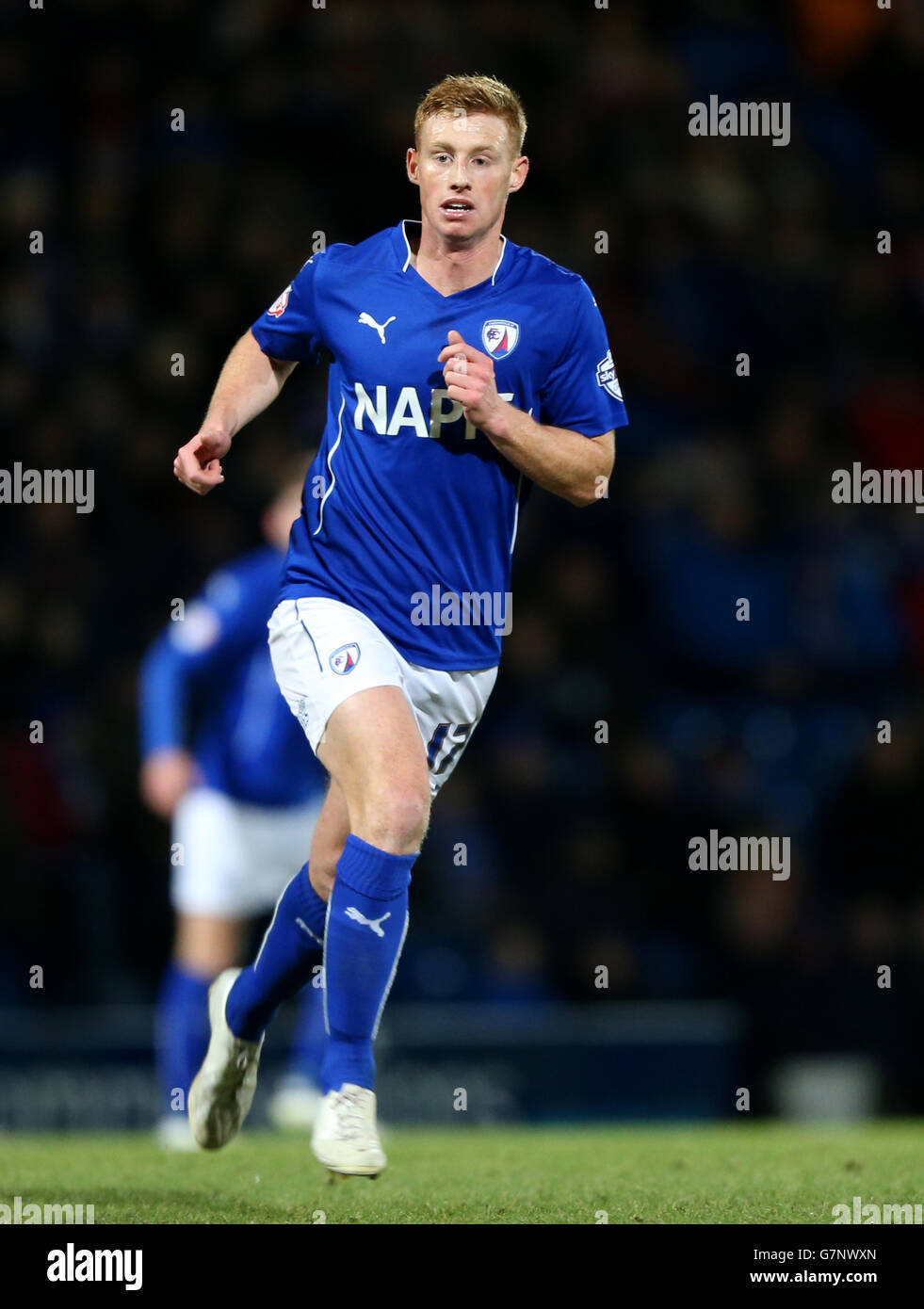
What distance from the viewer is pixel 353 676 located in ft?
16.4

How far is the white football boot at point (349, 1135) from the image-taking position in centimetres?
467

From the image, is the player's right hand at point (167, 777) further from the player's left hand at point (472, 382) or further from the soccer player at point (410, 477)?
the player's left hand at point (472, 382)

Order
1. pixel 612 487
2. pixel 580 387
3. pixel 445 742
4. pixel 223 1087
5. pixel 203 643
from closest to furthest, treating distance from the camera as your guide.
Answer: pixel 580 387, pixel 445 742, pixel 223 1087, pixel 203 643, pixel 612 487

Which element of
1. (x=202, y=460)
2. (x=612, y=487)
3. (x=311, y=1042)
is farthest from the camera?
(x=612, y=487)

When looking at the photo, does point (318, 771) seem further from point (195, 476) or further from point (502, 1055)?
point (195, 476)

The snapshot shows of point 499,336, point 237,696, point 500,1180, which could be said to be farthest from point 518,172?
point 237,696

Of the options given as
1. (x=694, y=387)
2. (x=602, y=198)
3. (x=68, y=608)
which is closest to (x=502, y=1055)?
(x=68, y=608)

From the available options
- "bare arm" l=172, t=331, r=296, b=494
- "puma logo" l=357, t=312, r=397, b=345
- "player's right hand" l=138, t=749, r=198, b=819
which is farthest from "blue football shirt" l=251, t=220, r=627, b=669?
"player's right hand" l=138, t=749, r=198, b=819

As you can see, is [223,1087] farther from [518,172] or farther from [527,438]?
[518,172]

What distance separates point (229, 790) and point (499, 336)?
372 cm

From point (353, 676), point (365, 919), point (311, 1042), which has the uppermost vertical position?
point (353, 676)

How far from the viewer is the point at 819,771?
11.0 meters

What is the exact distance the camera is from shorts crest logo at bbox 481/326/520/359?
5.12m

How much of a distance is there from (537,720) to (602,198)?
3.77 meters
